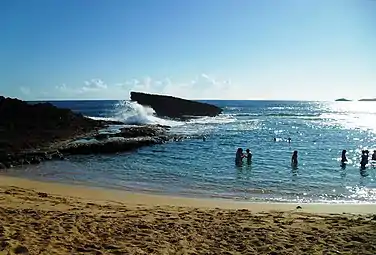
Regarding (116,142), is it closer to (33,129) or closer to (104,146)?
(104,146)

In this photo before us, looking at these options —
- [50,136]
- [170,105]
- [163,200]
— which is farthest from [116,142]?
[170,105]

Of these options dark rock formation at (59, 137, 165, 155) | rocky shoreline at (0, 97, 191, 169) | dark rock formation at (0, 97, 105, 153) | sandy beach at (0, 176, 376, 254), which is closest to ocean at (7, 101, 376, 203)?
dark rock formation at (59, 137, 165, 155)

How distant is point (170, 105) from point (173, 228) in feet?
223

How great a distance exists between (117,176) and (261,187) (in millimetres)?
6884

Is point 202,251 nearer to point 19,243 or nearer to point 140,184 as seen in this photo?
point 19,243

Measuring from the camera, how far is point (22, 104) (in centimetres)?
3403

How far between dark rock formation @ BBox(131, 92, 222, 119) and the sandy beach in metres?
60.8

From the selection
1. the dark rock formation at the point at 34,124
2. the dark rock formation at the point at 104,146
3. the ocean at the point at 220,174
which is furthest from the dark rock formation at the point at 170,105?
the ocean at the point at 220,174

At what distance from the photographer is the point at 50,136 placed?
30.1 metres

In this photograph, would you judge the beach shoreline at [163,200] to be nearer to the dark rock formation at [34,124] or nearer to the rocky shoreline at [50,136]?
the rocky shoreline at [50,136]

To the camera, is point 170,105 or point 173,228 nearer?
point 173,228

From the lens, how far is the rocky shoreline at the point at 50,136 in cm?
2342

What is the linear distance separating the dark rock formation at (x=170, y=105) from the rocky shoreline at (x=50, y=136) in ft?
112

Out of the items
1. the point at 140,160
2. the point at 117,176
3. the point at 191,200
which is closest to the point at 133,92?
the point at 140,160
